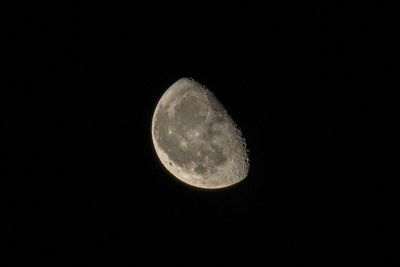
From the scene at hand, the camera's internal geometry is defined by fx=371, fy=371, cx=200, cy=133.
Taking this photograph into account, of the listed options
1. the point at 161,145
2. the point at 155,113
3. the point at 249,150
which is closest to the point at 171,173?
the point at 161,145

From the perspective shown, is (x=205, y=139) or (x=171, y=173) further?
(x=171, y=173)

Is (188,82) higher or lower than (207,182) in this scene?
higher

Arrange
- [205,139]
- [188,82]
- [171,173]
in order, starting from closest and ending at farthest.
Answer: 1. [205,139]
2. [188,82]
3. [171,173]

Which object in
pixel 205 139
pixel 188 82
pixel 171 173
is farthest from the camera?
pixel 171 173

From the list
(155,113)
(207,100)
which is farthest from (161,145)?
(207,100)

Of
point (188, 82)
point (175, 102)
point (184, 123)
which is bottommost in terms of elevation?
point (184, 123)

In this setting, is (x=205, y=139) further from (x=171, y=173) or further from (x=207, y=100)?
(x=171, y=173)
